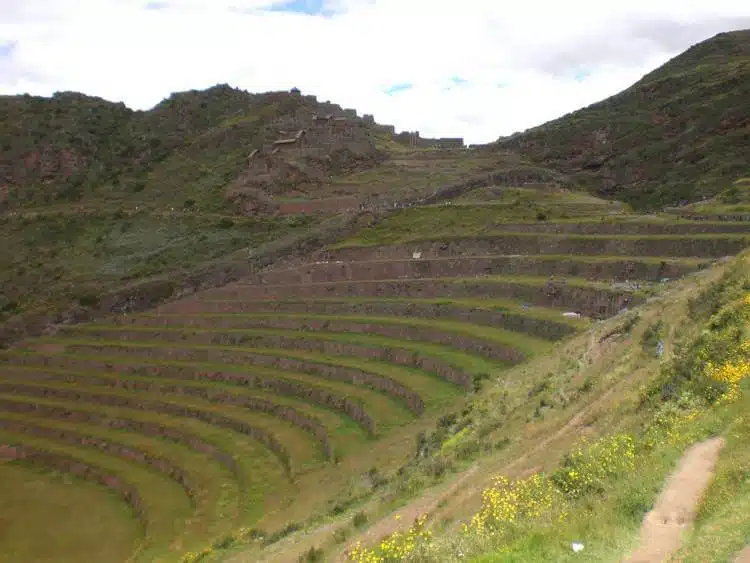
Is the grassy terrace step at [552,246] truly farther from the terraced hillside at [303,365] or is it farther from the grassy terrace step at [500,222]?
the grassy terrace step at [500,222]

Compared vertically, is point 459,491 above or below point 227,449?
above

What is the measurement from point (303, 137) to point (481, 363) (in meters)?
37.4

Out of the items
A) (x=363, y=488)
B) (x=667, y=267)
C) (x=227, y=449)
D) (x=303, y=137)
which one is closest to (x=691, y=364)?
(x=363, y=488)

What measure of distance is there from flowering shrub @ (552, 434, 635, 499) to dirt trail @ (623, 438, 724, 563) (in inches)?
29.3

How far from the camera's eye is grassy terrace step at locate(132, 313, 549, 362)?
77.3 feet

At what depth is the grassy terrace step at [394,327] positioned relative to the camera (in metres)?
23.5

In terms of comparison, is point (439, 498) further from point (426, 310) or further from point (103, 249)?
point (103, 249)

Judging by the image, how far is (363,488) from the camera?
675 inches

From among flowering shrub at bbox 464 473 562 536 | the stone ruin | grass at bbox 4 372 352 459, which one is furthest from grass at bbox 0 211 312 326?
flowering shrub at bbox 464 473 562 536

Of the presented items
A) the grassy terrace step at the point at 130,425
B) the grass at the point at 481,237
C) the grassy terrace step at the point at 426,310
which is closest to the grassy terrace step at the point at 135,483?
the grassy terrace step at the point at 130,425

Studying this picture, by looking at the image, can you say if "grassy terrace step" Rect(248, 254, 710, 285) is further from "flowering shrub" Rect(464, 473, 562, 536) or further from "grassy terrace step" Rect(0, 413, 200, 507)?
"flowering shrub" Rect(464, 473, 562, 536)

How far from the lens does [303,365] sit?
1095 inches

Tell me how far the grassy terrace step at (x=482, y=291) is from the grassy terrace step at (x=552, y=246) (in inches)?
104

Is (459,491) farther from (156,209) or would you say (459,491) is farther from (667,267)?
(156,209)
